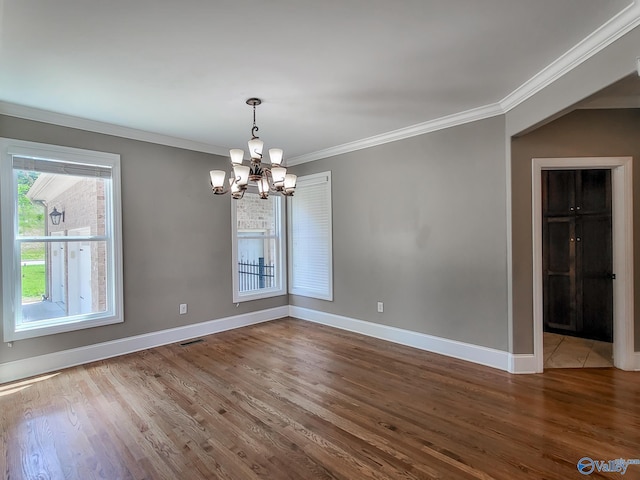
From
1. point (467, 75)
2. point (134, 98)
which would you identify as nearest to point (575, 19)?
point (467, 75)

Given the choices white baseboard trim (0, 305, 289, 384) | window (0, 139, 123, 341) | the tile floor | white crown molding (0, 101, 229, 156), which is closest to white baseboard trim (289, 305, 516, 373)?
the tile floor

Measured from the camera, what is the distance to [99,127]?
3.77 metres

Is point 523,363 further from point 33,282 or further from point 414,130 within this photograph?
A: point 33,282

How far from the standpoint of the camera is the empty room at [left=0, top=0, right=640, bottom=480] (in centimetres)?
206

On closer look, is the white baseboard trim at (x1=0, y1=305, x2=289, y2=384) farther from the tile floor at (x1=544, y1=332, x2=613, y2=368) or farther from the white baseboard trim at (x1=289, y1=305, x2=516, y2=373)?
the tile floor at (x1=544, y1=332, x2=613, y2=368)

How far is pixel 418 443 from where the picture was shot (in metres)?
2.20

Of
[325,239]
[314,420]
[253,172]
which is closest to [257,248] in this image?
[325,239]

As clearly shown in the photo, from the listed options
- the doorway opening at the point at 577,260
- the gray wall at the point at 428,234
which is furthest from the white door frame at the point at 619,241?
the doorway opening at the point at 577,260

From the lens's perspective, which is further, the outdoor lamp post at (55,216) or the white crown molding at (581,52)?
the outdoor lamp post at (55,216)

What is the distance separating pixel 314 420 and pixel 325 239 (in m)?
3.03

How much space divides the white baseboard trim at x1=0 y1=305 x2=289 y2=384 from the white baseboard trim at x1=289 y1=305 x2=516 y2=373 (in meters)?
1.22

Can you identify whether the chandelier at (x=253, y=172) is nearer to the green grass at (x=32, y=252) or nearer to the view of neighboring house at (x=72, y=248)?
the view of neighboring house at (x=72, y=248)

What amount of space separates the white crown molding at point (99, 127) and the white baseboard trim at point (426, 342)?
10.2 ft

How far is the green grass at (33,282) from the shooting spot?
3389 mm
